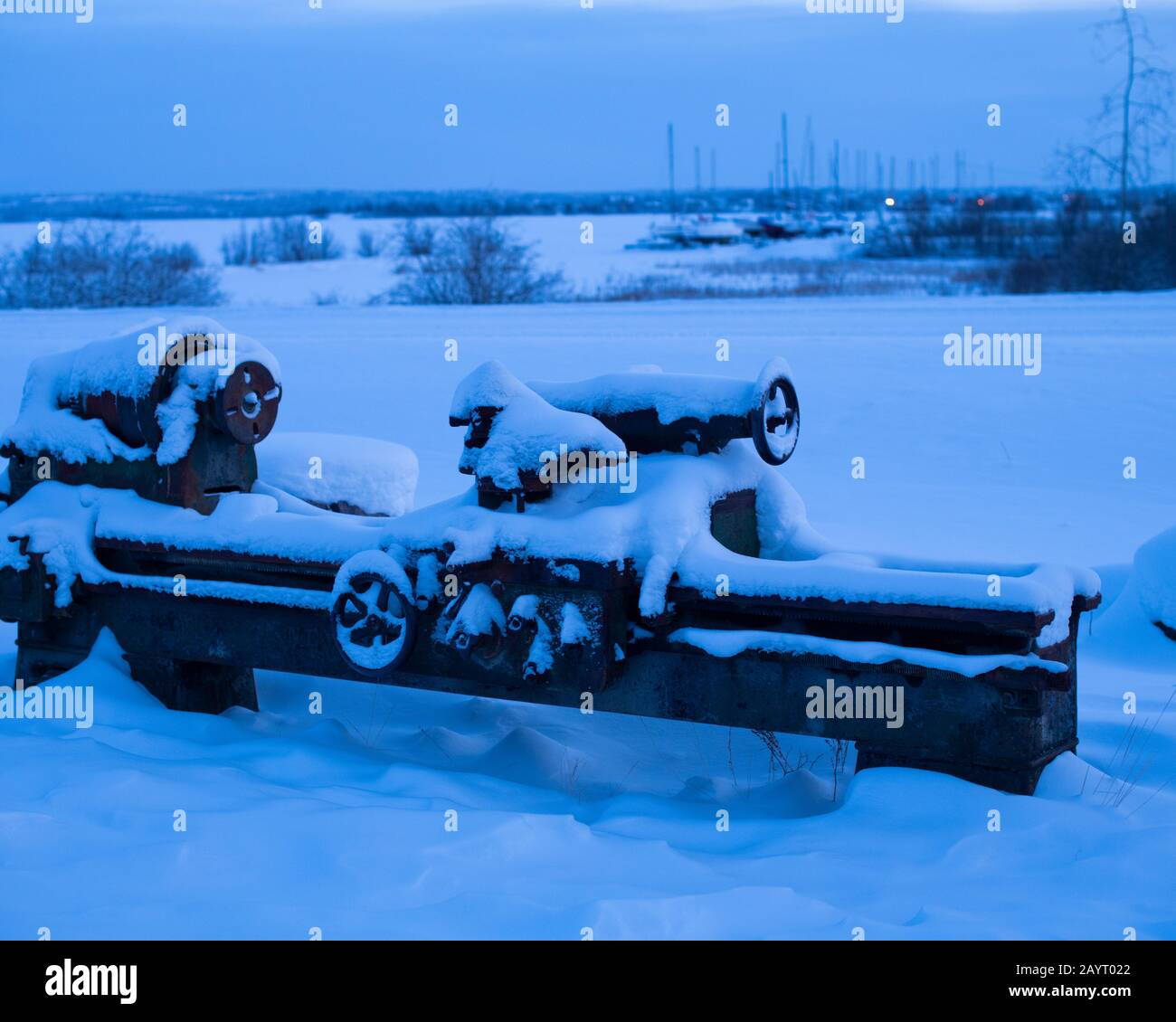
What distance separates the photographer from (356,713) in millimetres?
4996

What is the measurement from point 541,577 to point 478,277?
18535 millimetres

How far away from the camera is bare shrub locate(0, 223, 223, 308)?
21.3m

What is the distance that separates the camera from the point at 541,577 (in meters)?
3.78

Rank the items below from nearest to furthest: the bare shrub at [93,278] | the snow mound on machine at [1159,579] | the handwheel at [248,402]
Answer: the handwheel at [248,402], the snow mound on machine at [1159,579], the bare shrub at [93,278]

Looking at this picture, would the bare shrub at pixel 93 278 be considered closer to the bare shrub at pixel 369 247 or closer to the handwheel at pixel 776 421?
the bare shrub at pixel 369 247

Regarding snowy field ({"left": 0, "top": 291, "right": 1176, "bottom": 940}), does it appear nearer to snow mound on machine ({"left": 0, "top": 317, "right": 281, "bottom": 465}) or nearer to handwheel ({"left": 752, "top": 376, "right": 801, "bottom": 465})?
snow mound on machine ({"left": 0, "top": 317, "right": 281, "bottom": 465})

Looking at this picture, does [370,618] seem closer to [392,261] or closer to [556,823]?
[556,823]

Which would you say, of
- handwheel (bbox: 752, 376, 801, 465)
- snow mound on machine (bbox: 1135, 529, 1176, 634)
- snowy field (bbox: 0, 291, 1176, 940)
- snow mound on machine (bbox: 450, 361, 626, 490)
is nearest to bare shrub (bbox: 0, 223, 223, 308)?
snowy field (bbox: 0, 291, 1176, 940)

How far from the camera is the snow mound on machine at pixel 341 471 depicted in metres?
5.31

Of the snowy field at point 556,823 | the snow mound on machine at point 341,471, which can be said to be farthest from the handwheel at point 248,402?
the snowy field at point 556,823

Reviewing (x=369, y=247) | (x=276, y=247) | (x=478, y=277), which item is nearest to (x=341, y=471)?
(x=478, y=277)

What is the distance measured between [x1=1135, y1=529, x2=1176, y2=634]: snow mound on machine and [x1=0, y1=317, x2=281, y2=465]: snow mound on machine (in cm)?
366

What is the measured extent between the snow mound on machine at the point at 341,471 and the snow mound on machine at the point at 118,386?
0.70m

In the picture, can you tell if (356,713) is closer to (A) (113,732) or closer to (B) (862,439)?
(A) (113,732)
